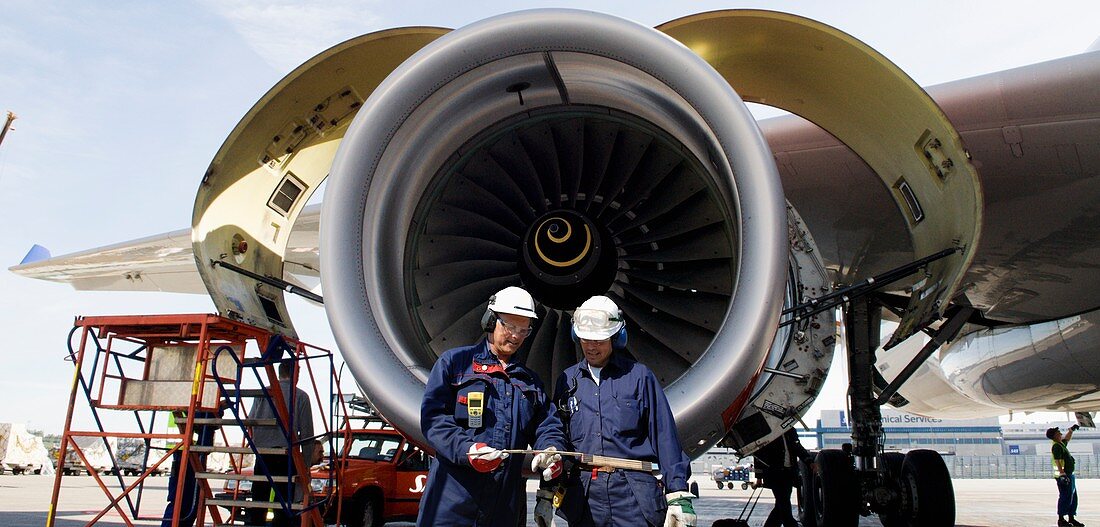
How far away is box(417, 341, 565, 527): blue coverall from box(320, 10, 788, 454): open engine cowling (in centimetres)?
19

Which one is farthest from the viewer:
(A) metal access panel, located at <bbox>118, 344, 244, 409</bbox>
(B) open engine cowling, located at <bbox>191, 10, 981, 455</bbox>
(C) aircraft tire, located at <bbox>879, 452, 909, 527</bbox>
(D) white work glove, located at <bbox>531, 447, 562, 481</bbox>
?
(C) aircraft tire, located at <bbox>879, 452, 909, 527</bbox>

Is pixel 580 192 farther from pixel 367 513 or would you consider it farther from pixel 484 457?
pixel 367 513

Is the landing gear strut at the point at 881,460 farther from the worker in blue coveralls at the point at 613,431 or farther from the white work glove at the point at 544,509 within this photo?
the white work glove at the point at 544,509

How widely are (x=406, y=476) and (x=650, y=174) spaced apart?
6.19 m

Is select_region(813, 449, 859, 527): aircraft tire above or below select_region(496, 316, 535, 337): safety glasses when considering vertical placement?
below

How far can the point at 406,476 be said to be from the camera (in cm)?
905

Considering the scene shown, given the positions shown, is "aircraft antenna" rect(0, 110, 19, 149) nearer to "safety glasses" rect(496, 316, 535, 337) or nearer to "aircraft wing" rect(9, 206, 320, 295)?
"aircraft wing" rect(9, 206, 320, 295)

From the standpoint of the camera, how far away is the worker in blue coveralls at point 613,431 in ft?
8.36

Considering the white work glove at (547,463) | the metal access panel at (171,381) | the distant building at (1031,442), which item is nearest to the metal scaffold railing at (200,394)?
the metal access panel at (171,381)

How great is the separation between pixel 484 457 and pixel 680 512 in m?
0.57

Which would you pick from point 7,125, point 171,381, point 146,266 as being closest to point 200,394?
point 171,381

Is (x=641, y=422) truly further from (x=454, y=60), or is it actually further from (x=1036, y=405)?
(x=1036, y=405)

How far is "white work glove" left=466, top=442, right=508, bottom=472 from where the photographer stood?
2.41 m

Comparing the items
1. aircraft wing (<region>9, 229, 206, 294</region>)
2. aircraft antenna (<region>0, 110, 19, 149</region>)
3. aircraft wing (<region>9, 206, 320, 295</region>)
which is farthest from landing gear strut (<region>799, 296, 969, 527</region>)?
A: aircraft antenna (<region>0, 110, 19, 149</region>)
